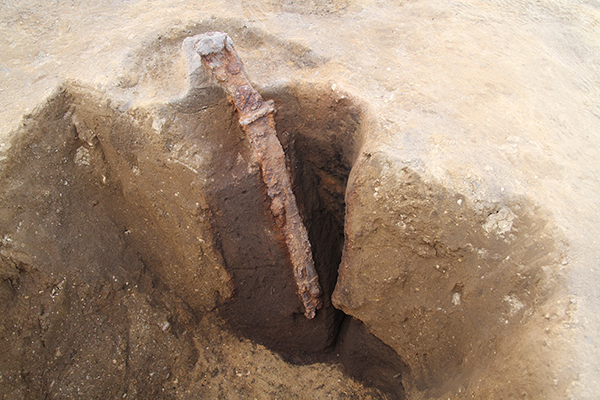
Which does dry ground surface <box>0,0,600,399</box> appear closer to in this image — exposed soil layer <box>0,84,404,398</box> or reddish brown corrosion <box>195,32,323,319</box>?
A: exposed soil layer <box>0,84,404,398</box>

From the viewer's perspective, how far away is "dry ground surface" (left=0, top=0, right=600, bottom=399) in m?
1.98

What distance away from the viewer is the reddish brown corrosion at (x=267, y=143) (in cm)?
229

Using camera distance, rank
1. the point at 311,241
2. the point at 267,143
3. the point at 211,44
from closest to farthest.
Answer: the point at 211,44 → the point at 267,143 → the point at 311,241

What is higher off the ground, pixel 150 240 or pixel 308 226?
pixel 308 226

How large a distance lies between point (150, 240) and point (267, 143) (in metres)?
1.12

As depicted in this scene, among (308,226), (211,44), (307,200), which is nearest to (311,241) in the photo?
(308,226)

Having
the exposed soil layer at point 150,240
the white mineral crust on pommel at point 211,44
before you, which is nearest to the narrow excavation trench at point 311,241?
the exposed soil layer at point 150,240

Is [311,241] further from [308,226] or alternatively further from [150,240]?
[150,240]

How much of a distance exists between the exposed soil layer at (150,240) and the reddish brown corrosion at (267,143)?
103 millimetres

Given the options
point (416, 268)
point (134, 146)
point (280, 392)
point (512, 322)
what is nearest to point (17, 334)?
point (134, 146)

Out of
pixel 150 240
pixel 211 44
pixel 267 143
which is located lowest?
pixel 150 240

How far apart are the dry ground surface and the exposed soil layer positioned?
0.04 ft

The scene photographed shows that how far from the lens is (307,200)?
9.28 feet

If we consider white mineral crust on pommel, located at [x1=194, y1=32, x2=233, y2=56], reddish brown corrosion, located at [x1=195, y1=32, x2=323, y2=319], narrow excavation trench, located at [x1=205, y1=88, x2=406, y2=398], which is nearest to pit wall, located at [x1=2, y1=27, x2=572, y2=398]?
narrow excavation trench, located at [x1=205, y1=88, x2=406, y2=398]
